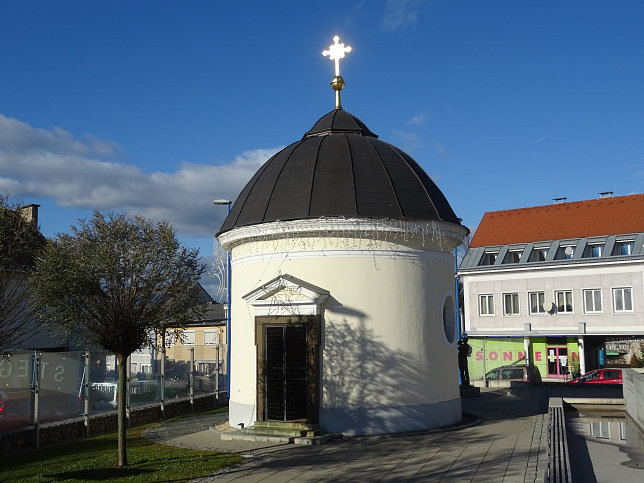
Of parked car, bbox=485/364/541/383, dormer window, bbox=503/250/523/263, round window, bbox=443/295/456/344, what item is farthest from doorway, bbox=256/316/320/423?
dormer window, bbox=503/250/523/263

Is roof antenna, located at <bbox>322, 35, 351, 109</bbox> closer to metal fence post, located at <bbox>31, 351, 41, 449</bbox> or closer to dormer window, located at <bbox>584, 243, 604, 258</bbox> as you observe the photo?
metal fence post, located at <bbox>31, 351, 41, 449</bbox>

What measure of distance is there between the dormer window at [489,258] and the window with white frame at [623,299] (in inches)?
306

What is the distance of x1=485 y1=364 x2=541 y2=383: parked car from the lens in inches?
1185

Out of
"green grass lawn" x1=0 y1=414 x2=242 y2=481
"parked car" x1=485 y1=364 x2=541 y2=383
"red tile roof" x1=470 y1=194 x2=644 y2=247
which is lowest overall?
"green grass lawn" x1=0 y1=414 x2=242 y2=481

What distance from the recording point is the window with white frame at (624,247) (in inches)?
1403

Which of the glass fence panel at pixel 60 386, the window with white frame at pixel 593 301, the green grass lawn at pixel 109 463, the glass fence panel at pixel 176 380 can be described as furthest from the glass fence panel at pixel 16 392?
the window with white frame at pixel 593 301

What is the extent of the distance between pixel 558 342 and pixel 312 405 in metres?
26.3

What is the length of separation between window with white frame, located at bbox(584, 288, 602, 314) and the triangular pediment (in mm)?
25133

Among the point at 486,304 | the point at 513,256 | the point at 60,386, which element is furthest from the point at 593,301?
the point at 60,386

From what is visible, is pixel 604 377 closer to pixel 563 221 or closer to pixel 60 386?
pixel 563 221

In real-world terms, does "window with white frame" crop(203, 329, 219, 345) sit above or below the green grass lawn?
above

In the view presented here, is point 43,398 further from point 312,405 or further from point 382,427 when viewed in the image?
point 382,427

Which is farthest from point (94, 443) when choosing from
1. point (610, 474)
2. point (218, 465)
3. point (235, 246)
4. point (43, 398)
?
point (610, 474)

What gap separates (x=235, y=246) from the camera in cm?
1809
